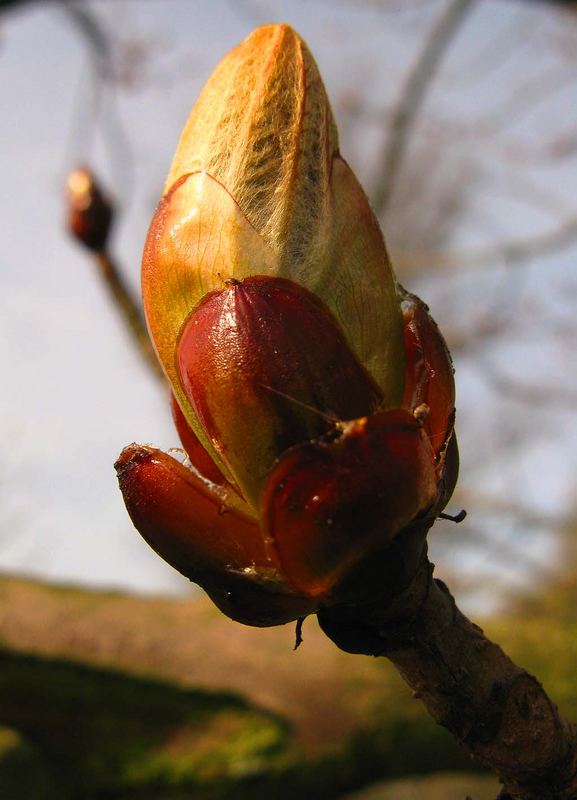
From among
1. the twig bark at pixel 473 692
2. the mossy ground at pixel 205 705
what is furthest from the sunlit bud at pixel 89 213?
the mossy ground at pixel 205 705

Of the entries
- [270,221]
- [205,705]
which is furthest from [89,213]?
[205,705]

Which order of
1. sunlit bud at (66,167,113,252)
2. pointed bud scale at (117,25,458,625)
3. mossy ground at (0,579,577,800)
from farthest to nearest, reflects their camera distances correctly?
mossy ground at (0,579,577,800) < sunlit bud at (66,167,113,252) < pointed bud scale at (117,25,458,625)

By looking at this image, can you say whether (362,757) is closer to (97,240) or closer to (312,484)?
(97,240)

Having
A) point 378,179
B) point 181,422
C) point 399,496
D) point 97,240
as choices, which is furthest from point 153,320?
point 378,179

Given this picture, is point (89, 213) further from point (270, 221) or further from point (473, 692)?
point (473, 692)

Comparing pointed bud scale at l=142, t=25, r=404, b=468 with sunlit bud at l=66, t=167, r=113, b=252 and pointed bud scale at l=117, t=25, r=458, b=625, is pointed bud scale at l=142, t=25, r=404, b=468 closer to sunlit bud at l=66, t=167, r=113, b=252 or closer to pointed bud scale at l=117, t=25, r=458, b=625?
pointed bud scale at l=117, t=25, r=458, b=625

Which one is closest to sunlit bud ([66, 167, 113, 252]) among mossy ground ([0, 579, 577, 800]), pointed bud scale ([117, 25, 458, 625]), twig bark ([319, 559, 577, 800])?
pointed bud scale ([117, 25, 458, 625])
